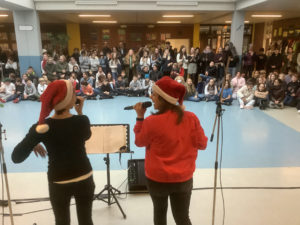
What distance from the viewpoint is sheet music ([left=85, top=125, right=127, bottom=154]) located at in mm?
2561

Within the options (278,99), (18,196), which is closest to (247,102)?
(278,99)

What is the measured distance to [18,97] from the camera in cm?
837

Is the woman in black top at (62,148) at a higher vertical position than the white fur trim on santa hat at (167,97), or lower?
lower

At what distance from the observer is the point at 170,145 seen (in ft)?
5.22

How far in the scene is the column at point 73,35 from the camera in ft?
49.0

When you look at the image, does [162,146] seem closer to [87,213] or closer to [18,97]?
[87,213]

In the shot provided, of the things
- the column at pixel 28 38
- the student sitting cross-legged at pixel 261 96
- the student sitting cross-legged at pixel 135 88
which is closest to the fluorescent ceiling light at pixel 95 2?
the column at pixel 28 38

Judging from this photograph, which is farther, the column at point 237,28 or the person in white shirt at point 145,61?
the person in white shirt at point 145,61

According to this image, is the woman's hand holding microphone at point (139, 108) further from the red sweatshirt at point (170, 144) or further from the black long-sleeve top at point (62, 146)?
the black long-sleeve top at point (62, 146)

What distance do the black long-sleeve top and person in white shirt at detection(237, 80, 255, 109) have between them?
6621 mm

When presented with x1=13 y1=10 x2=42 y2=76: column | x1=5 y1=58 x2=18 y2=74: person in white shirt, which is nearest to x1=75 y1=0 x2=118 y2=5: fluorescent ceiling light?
x1=13 y1=10 x2=42 y2=76: column

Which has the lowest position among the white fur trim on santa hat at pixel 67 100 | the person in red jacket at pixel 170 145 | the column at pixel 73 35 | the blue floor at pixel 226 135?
the blue floor at pixel 226 135

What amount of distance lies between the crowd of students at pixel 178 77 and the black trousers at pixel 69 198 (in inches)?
246

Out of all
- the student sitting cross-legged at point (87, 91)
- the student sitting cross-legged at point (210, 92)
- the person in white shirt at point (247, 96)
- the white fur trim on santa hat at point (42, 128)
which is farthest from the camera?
the student sitting cross-legged at point (87, 91)
